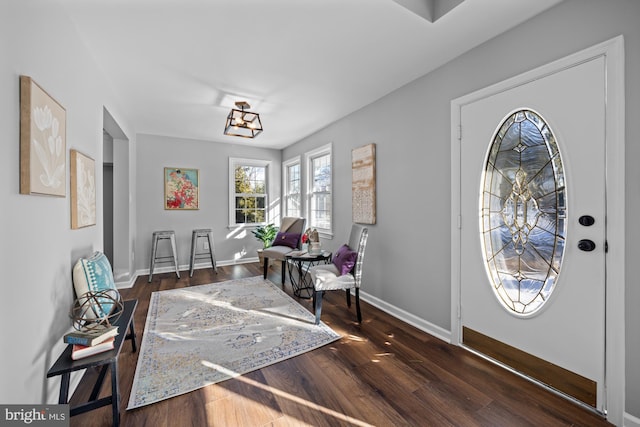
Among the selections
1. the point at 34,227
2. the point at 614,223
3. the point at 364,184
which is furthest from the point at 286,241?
the point at 614,223

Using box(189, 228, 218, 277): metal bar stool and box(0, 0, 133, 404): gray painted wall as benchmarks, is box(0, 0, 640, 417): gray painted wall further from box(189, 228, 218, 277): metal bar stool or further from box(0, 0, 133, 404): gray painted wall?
box(189, 228, 218, 277): metal bar stool

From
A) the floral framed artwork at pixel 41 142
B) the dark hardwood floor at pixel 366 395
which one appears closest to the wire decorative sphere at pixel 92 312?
the dark hardwood floor at pixel 366 395

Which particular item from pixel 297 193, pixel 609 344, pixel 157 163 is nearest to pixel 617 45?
pixel 609 344

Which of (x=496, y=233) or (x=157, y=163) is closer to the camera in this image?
(x=496, y=233)

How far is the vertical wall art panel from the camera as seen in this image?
10.8 ft

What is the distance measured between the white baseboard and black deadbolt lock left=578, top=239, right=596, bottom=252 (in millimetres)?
1228

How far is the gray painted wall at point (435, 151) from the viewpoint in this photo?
1.44 meters

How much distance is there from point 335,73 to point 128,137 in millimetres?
3189

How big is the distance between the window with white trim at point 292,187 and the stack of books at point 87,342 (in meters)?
3.91

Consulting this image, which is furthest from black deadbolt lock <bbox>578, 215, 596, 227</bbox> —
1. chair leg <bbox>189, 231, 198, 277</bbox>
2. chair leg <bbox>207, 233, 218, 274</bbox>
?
chair leg <bbox>189, 231, 198, 277</bbox>

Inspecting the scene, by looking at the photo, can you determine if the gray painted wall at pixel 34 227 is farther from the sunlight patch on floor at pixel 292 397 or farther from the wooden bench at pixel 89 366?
the sunlight patch on floor at pixel 292 397

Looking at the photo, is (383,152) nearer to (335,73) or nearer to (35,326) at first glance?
(335,73)

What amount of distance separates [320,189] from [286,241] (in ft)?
3.44

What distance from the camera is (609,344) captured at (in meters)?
1.51
